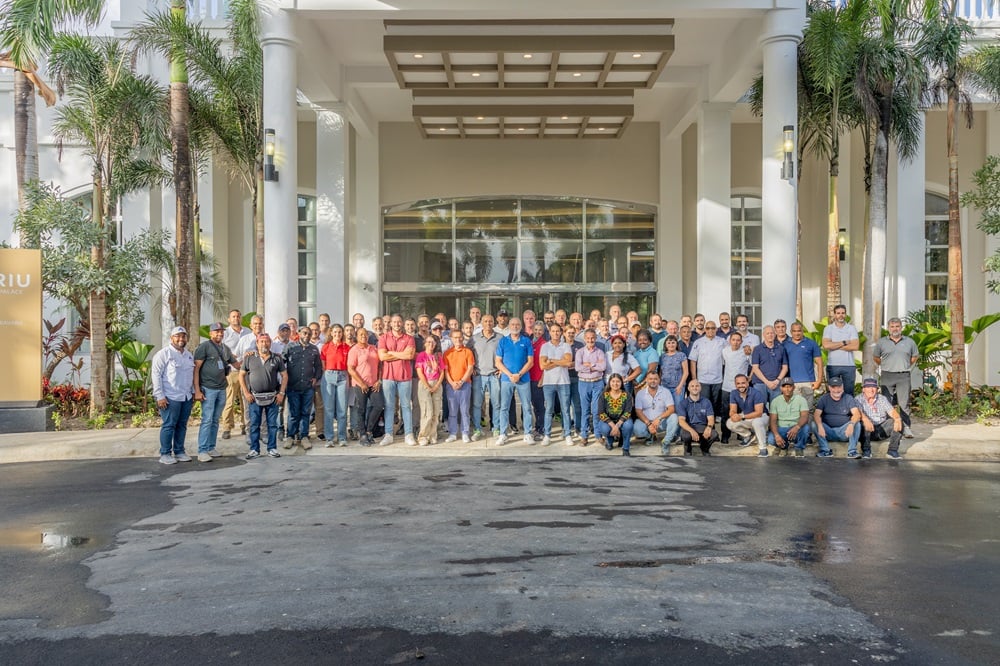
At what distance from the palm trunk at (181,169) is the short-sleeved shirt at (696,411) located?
8.64 meters

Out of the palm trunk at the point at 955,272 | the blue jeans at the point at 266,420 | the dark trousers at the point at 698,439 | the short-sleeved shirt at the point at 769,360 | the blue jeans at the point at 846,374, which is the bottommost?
the dark trousers at the point at 698,439

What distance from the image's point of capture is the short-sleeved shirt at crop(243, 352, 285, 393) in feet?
35.0

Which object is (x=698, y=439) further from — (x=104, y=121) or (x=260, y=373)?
(x=104, y=121)

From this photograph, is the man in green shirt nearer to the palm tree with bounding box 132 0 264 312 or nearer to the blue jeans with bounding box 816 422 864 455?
the blue jeans with bounding box 816 422 864 455

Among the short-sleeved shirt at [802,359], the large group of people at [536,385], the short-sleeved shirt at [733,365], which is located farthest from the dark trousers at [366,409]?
the short-sleeved shirt at [802,359]

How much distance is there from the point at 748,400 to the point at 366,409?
574 centimetres

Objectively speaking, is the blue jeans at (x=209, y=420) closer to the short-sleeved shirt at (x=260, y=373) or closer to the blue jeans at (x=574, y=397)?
the short-sleeved shirt at (x=260, y=373)

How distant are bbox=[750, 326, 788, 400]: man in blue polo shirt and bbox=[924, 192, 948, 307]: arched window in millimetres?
11681

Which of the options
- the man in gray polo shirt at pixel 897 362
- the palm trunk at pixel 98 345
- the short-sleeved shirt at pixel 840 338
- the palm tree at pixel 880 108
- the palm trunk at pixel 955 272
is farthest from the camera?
the palm trunk at pixel 955 272

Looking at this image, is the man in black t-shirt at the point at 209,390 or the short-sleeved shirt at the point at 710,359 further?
the short-sleeved shirt at the point at 710,359

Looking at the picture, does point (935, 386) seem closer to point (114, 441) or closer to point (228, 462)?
point (228, 462)

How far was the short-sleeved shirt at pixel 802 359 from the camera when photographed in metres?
11.6

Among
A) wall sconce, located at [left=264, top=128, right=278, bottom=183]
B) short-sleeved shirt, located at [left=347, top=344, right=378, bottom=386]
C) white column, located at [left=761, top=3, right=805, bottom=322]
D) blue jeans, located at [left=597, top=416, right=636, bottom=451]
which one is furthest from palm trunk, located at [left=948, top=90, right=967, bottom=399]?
wall sconce, located at [left=264, top=128, right=278, bottom=183]

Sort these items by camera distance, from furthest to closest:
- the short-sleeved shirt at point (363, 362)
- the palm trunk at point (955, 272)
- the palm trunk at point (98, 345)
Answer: the palm trunk at point (955, 272) < the palm trunk at point (98, 345) < the short-sleeved shirt at point (363, 362)
